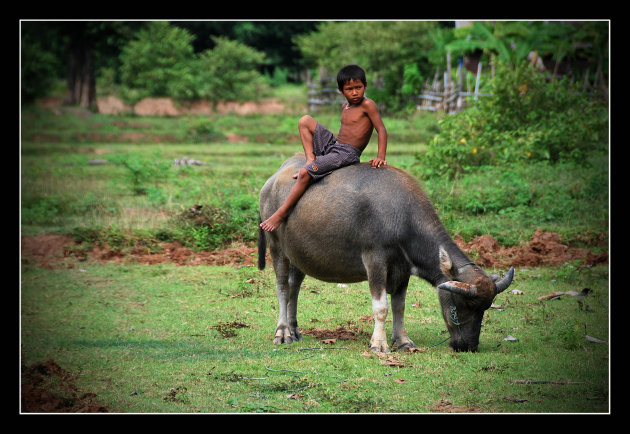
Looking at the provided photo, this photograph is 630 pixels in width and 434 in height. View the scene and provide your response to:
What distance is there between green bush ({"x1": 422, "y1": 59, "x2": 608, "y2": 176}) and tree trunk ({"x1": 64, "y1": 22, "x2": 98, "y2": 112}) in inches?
789

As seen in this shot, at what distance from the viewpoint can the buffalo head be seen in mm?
6086

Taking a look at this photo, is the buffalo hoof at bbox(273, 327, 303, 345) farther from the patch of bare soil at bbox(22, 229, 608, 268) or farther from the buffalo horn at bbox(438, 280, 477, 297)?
the patch of bare soil at bbox(22, 229, 608, 268)

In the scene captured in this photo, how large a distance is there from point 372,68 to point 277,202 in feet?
78.2

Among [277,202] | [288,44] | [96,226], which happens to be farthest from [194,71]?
[277,202]

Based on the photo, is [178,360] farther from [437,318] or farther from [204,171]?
[204,171]

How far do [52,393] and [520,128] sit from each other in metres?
13.0

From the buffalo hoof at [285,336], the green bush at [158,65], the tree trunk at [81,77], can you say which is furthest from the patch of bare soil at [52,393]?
the tree trunk at [81,77]

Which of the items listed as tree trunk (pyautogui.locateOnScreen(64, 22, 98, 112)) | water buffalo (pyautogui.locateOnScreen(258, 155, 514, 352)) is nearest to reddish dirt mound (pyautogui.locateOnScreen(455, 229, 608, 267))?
water buffalo (pyautogui.locateOnScreen(258, 155, 514, 352))

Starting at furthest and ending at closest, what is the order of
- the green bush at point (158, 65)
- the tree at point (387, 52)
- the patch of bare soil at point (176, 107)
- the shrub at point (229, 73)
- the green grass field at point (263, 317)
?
the patch of bare soil at point (176, 107) → the shrub at point (229, 73) → the green bush at point (158, 65) → the tree at point (387, 52) → the green grass field at point (263, 317)

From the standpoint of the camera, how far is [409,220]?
649 centimetres

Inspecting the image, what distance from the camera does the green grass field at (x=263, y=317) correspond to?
18.4 ft

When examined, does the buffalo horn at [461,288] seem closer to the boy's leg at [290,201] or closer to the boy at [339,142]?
the boy at [339,142]

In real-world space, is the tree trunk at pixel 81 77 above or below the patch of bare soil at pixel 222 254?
above

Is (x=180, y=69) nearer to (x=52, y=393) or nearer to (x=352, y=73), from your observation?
(x=352, y=73)
